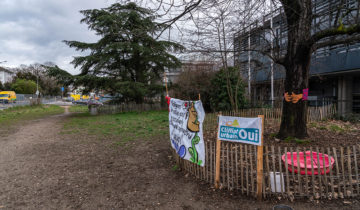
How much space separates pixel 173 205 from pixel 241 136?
5.07 feet

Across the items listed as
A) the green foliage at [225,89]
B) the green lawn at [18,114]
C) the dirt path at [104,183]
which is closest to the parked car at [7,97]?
the green lawn at [18,114]

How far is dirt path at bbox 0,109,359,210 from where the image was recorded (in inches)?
134

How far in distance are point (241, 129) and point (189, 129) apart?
1049 mm

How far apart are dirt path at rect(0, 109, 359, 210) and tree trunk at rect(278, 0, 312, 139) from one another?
3.05m

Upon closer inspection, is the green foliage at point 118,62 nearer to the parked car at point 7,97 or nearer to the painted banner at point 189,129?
the painted banner at point 189,129

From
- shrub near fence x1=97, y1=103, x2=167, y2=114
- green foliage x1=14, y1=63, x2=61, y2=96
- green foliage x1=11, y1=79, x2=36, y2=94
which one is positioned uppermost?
green foliage x1=14, y1=63, x2=61, y2=96

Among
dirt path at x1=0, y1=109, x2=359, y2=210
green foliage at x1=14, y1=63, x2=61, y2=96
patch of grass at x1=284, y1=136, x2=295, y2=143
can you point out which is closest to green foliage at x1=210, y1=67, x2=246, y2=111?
patch of grass at x1=284, y1=136, x2=295, y2=143

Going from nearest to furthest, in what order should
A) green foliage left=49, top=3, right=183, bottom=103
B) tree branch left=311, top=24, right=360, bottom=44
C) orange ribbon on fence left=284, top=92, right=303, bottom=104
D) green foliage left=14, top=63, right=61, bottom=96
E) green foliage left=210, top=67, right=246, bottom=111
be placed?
1. tree branch left=311, top=24, right=360, bottom=44
2. orange ribbon on fence left=284, top=92, right=303, bottom=104
3. green foliage left=210, top=67, right=246, bottom=111
4. green foliage left=49, top=3, right=183, bottom=103
5. green foliage left=14, top=63, right=61, bottom=96

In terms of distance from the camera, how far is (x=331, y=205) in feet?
10.3

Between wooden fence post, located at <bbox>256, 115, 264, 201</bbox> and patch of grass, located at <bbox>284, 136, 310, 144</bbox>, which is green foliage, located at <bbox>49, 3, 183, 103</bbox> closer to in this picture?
patch of grass, located at <bbox>284, 136, 310, 144</bbox>

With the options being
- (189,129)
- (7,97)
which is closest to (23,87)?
(7,97)

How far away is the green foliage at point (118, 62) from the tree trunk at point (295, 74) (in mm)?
12521

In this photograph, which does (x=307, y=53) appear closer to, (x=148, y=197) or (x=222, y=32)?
(x=222, y=32)

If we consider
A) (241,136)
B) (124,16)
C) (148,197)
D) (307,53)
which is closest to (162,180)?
(148,197)
